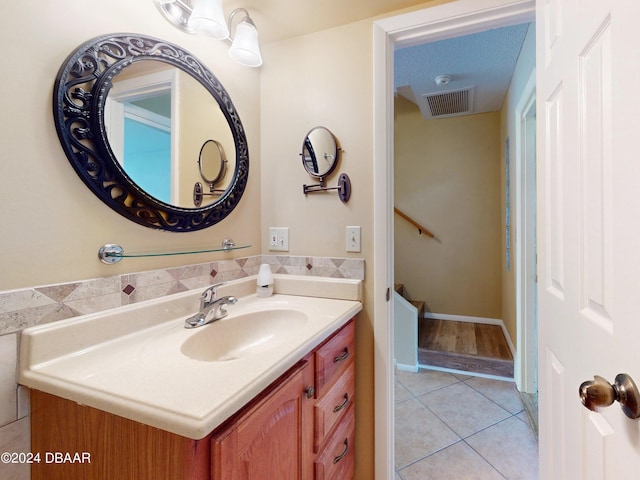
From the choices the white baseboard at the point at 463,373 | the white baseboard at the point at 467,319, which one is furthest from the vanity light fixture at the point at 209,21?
the white baseboard at the point at 467,319

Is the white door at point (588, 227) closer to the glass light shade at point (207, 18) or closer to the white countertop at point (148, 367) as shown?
the white countertop at point (148, 367)

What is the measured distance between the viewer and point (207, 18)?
1.03 meters

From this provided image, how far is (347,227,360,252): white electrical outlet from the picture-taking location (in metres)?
1.35

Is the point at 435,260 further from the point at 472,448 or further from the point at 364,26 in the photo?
the point at 364,26

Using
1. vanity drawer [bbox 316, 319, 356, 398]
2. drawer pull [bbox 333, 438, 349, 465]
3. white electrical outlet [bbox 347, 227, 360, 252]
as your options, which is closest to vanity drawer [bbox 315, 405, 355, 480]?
drawer pull [bbox 333, 438, 349, 465]

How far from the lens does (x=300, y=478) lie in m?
0.83

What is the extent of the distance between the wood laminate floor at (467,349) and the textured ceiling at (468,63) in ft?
7.50

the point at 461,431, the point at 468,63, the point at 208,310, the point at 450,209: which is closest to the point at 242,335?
the point at 208,310

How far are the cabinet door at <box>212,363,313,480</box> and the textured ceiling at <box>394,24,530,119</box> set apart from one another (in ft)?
7.51

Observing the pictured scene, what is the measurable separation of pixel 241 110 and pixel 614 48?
4.29ft

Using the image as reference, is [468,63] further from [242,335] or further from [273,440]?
[273,440]

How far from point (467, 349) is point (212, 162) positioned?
2.52m

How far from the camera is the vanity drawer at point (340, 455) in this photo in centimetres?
96

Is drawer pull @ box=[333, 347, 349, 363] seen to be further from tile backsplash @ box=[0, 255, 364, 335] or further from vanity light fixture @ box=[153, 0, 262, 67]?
vanity light fixture @ box=[153, 0, 262, 67]
